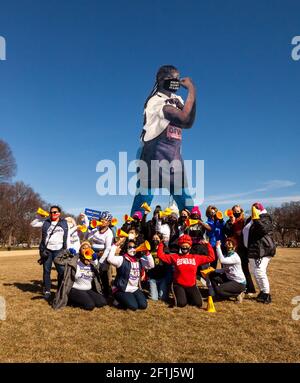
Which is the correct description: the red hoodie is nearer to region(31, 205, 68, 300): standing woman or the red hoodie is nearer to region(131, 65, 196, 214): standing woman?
region(31, 205, 68, 300): standing woman

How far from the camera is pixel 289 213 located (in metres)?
67.2

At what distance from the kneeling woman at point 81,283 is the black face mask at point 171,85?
18563mm

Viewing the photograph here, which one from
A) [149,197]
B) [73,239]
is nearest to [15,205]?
[149,197]

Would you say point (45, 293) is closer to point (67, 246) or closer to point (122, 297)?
point (67, 246)

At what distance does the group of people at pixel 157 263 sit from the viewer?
6629mm

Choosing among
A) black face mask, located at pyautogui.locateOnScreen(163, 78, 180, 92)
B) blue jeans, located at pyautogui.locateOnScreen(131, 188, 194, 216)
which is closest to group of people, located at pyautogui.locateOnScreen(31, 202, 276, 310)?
blue jeans, located at pyautogui.locateOnScreen(131, 188, 194, 216)

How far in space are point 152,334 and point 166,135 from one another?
754 inches

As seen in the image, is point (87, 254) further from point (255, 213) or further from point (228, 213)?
point (255, 213)

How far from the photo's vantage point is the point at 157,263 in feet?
25.9

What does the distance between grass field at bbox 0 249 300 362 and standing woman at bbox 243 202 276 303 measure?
1.21 ft

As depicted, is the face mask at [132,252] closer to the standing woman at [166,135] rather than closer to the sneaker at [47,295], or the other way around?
the sneaker at [47,295]

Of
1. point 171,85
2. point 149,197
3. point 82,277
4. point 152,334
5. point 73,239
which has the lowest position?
point 152,334

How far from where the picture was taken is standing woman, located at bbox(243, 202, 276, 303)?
7027 millimetres

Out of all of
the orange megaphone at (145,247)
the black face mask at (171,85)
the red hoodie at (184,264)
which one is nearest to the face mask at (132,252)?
the orange megaphone at (145,247)
